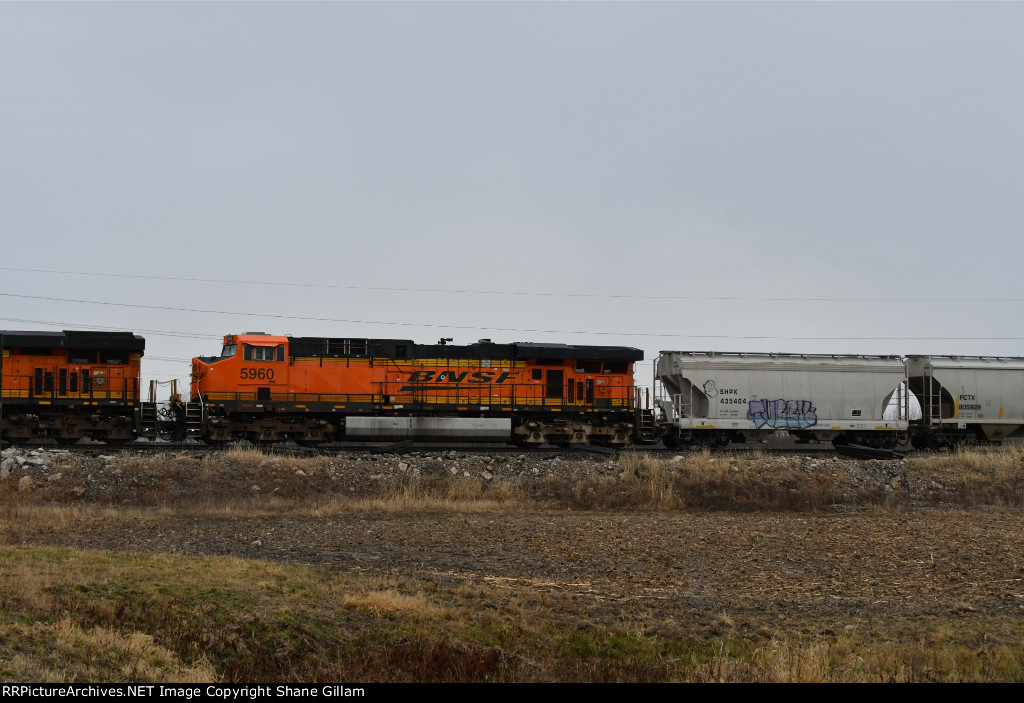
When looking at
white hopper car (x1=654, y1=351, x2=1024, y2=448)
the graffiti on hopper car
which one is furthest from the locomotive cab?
the graffiti on hopper car

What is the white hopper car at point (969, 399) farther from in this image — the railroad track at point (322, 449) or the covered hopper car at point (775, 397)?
the railroad track at point (322, 449)

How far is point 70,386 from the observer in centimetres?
2530

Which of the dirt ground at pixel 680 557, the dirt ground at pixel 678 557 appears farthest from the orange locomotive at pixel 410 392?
the dirt ground at pixel 680 557

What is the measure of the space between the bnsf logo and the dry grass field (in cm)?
550

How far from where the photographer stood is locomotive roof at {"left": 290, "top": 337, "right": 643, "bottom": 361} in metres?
26.5

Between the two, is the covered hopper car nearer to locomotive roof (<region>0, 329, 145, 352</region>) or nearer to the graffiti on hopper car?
the graffiti on hopper car

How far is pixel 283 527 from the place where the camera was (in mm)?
14906

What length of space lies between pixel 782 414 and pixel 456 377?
456 inches

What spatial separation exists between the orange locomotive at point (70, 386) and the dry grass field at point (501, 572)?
463 cm

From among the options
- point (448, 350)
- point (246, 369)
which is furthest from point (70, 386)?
point (448, 350)

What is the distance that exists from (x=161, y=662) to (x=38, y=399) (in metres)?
21.1

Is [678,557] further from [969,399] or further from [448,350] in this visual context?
[969,399]

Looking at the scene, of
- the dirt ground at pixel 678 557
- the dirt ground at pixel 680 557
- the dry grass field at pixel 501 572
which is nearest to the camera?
the dry grass field at pixel 501 572

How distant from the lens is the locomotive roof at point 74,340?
2516 centimetres
